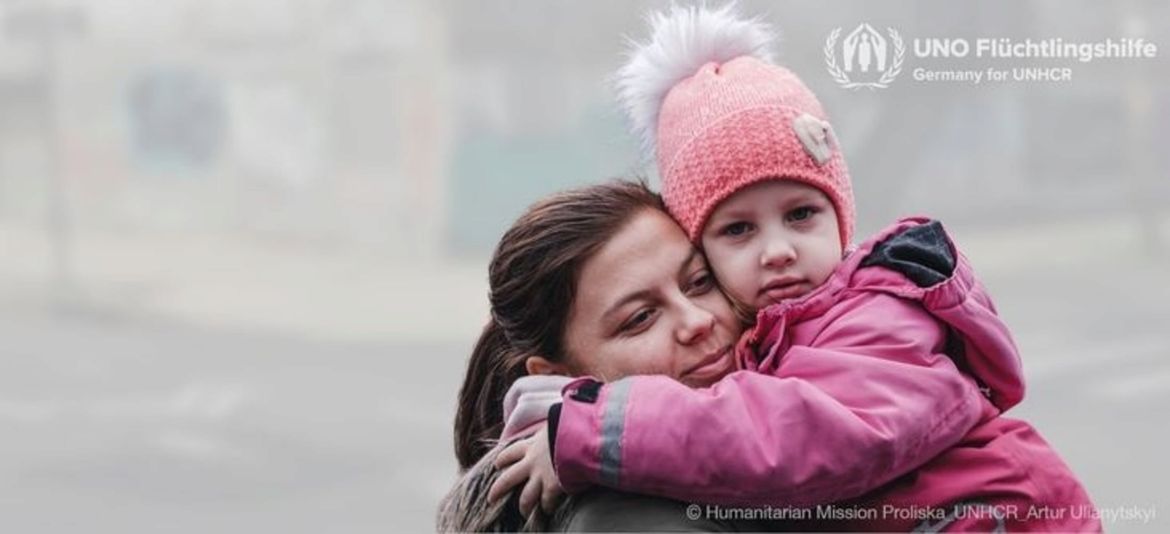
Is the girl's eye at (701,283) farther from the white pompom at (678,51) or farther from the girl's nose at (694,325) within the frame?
the white pompom at (678,51)

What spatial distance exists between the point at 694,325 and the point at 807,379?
0.37 ft

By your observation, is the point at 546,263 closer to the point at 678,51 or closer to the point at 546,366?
the point at 546,366

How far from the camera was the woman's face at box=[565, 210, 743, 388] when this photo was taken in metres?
1.09

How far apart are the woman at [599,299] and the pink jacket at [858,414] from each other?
0.16 feet

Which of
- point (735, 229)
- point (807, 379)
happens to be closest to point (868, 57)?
point (735, 229)

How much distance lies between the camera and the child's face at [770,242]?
112cm

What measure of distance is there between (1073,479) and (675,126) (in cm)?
40

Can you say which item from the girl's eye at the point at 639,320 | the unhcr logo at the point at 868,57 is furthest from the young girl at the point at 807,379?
the unhcr logo at the point at 868,57

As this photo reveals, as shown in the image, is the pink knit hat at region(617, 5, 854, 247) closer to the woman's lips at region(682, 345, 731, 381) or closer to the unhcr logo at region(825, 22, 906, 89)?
the woman's lips at region(682, 345, 731, 381)

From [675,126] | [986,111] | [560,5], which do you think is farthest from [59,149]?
[675,126]

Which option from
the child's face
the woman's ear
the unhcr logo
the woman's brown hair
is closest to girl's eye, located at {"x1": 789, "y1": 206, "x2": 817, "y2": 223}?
the child's face

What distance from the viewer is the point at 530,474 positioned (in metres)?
1.02

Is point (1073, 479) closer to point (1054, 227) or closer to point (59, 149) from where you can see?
point (1054, 227)

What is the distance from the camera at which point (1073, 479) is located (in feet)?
3.48
